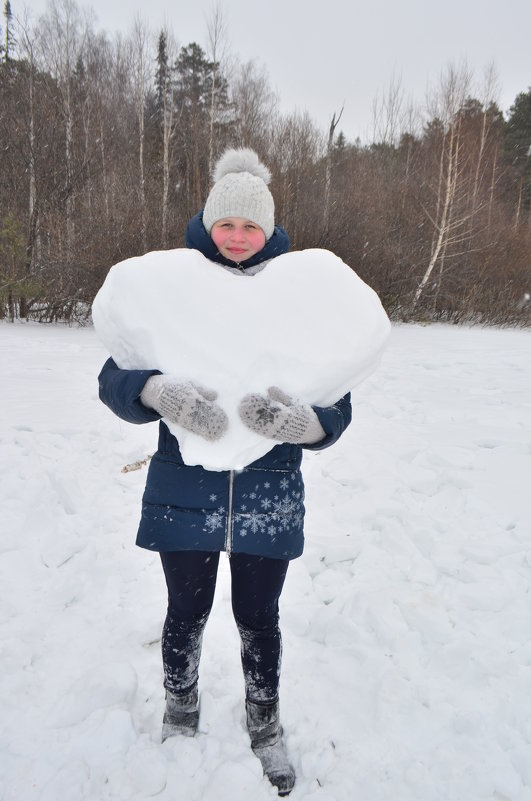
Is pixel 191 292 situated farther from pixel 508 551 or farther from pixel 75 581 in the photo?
pixel 508 551

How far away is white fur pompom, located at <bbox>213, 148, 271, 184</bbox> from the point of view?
150 centimetres

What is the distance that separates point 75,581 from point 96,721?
0.80 m

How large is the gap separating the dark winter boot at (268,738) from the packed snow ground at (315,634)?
5 centimetres

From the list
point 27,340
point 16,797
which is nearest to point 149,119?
point 27,340

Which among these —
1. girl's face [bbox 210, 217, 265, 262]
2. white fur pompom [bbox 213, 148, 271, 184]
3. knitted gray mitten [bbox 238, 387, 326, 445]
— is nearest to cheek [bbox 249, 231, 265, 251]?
girl's face [bbox 210, 217, 265, 262]

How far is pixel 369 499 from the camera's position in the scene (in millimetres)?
3195

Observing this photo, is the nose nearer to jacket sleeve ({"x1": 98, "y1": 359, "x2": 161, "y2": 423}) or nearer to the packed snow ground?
jacket sleeve ({"x1": 98, "y1": 359, "x2": 161, "y2": 423})

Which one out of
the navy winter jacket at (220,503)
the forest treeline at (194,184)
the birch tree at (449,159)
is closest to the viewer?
the navy winter jacket at (220,503)

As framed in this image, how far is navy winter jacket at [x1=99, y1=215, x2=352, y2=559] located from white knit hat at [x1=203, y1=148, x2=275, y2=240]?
535 mm

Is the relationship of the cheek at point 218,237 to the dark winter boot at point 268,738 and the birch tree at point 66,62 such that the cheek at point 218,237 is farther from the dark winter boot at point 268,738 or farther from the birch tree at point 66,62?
the birch tree at point 66,62

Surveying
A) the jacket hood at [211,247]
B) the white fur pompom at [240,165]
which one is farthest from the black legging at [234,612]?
the white fur pompom at [240,165]

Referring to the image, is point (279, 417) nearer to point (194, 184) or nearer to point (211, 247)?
point (211, 247)

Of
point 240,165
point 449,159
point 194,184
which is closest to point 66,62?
point 194,184

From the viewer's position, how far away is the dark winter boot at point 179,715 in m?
1.56
